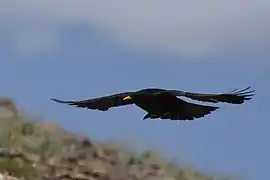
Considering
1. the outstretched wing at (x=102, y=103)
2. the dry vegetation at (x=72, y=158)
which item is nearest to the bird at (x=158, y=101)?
the outstretched wing at (x=102, y=103)

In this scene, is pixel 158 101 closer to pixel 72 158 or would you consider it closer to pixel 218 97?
pixel 218 97

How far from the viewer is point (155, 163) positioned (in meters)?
14.1

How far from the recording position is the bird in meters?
5.07

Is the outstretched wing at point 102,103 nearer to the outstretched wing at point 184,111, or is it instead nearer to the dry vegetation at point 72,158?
the outstretched wing at point 184,111

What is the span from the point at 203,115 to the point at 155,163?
8.47 m

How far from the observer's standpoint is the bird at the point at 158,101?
16.6 feet

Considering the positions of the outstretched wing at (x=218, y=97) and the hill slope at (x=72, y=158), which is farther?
the hill slope at (x=72, y=158)

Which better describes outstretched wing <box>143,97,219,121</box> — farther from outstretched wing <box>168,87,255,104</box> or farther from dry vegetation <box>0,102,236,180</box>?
dry vegetation <box>0,102,236,180</box>

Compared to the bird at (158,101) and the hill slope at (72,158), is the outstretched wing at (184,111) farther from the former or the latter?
the hill slope at (72,158)

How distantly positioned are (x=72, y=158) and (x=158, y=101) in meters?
8.30

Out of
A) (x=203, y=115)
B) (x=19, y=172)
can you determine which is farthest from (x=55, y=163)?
(x=203, y=115)

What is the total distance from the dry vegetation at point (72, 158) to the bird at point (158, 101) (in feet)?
22.8

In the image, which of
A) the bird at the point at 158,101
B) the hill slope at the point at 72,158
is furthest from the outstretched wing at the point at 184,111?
the hill slope at the point at 72,158

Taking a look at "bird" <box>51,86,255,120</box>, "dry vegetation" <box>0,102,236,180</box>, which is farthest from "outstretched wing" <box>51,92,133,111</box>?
"dry vegetation" <box>0,102,236,180</box>
